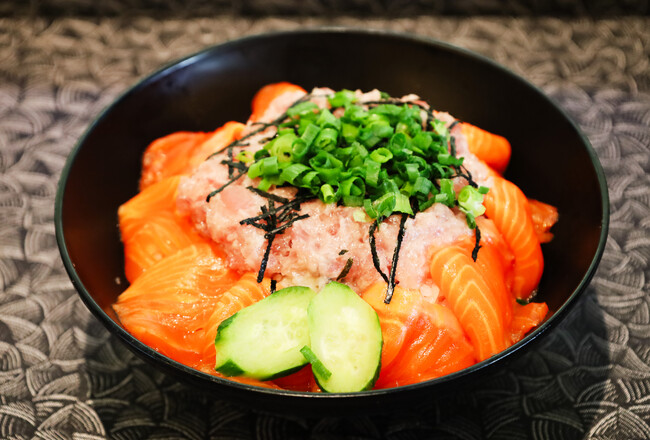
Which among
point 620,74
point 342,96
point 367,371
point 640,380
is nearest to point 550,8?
point 620,74

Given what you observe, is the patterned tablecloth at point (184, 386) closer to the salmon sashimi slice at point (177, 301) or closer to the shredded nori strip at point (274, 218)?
the salmon sashimi slice at point (177, 301)

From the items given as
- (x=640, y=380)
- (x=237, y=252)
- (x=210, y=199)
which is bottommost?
(x=640, y=380)

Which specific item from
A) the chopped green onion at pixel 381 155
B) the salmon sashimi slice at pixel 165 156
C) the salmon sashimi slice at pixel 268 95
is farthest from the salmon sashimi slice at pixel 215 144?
the chopped green onion at pixel 381 155

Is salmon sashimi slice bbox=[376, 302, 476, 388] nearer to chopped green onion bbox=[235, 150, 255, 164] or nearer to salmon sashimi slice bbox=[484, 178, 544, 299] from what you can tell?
salmon sashimi slice bbox=[484, 178, 544, 299]

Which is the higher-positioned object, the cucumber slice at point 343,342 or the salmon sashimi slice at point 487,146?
the salmon sashimi slice at point 487,146

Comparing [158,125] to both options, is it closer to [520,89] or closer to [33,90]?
[33,90]
